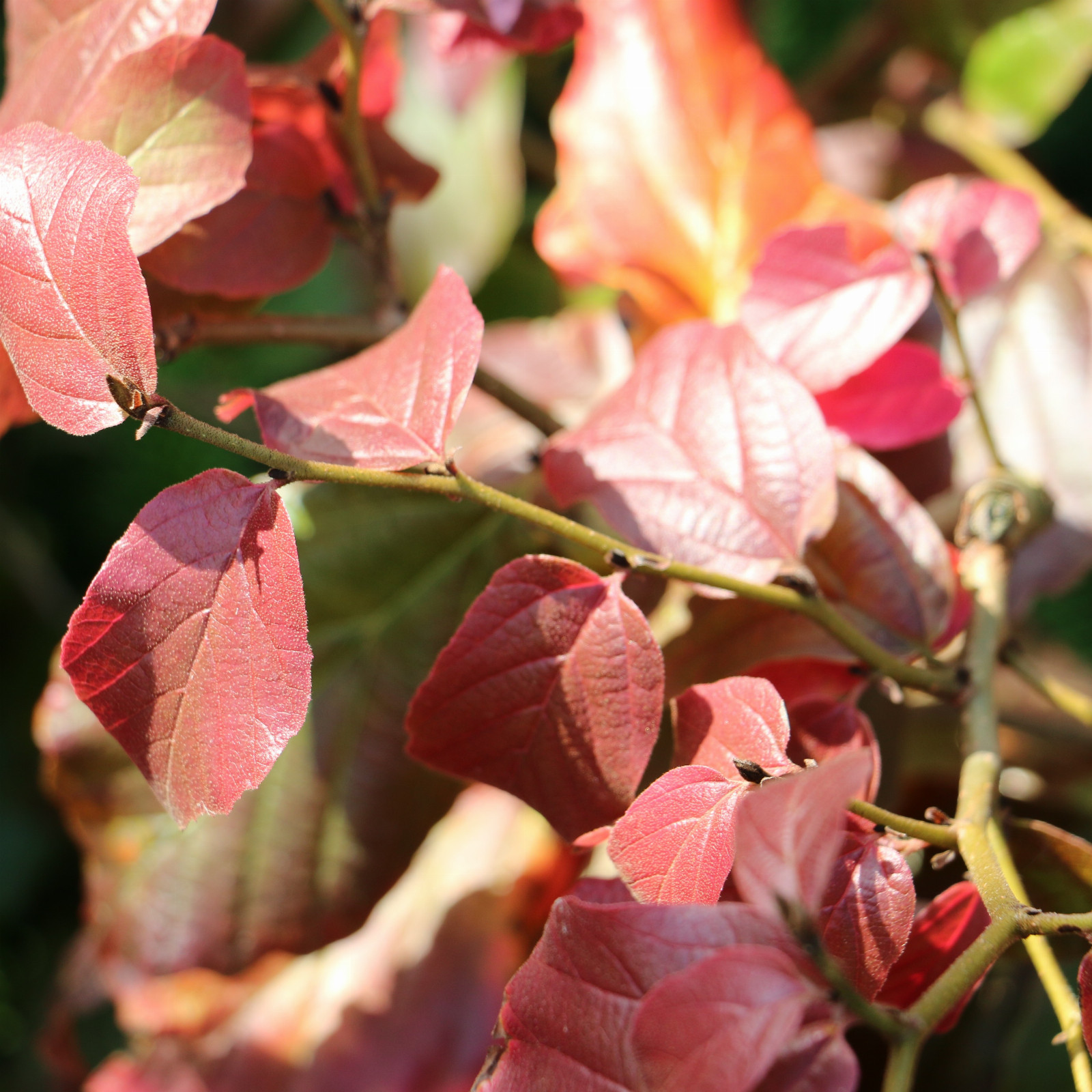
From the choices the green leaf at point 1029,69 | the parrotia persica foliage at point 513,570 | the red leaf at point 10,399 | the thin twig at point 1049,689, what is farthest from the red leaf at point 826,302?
the green leaf at point 1029,69

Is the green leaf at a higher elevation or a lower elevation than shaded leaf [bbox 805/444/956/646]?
higher

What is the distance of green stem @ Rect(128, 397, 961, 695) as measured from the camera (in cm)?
20

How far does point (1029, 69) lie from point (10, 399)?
0.67m

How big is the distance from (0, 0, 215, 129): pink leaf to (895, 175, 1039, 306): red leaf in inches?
9.1

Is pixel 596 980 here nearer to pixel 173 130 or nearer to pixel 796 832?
pixel 796 832

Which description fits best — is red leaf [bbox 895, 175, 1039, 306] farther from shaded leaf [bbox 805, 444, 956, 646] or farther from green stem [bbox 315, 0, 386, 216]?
green stem [bbox 315, 0, 386, 216]

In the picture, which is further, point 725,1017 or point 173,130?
point 173,130

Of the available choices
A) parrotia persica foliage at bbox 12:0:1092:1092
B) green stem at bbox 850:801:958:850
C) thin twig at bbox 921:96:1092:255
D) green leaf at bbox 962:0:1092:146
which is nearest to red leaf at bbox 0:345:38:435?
parrotia persica foliage at bbox 12:0:1092:1092

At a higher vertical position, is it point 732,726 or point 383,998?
point 732,726

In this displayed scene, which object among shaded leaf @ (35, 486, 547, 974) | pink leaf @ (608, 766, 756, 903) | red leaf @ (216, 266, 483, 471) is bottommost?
shaded leaf @ (35, 486, 547, 974)

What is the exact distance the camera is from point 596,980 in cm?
18

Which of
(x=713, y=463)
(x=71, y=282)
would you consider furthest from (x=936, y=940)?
(x=71, y=282)

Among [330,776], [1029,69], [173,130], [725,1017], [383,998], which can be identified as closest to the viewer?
[725,1017]

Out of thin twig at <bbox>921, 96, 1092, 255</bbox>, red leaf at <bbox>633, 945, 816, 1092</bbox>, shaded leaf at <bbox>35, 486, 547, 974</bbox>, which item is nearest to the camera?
red leaf at <bbox>633, 945, 816, 1092</bbox>
